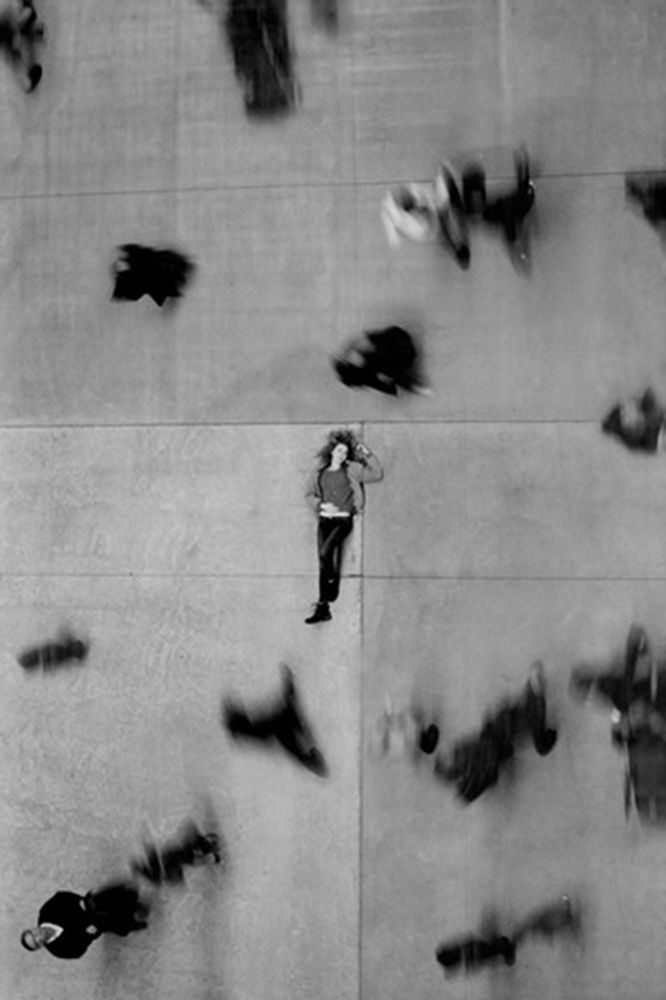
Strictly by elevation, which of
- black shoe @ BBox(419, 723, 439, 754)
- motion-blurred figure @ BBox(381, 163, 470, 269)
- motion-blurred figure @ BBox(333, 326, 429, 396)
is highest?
→ motion-blurred figure @ BBox(381, 163, 470, 269)

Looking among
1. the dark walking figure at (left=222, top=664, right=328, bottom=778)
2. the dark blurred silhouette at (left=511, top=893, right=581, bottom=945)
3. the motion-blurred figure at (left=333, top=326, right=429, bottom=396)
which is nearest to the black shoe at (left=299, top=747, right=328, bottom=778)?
the dark walking figure at (left=222, top=664, right=328, bottom=778)

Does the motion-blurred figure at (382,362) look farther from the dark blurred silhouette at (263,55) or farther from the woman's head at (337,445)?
the dark blurred silhouette at (263,55)

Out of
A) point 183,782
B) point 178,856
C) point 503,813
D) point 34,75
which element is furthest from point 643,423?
point 34,75

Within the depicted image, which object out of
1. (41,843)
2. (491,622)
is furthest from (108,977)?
(491,622)

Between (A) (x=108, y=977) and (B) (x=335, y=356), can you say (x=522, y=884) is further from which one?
(B) (x=335, y=356)

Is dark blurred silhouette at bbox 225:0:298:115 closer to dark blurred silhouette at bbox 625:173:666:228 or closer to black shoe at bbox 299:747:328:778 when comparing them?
dark blurred silhouette at bbox 625:173:666:228

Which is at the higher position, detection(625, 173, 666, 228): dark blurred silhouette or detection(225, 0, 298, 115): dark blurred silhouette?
detection(225, 0, 298, 115): dark blurred silhouette
